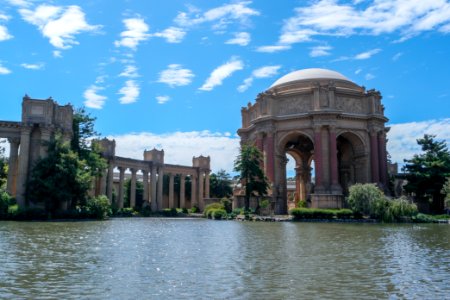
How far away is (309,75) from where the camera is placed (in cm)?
5528

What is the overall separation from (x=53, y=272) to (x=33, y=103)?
33.8m

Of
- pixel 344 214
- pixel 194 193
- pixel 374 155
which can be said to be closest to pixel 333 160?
pixel 374 155

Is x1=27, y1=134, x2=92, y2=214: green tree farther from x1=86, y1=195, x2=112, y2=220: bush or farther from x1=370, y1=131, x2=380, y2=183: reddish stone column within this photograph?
x1=370, y1=131, x2=380, y2=183: reddish stone column

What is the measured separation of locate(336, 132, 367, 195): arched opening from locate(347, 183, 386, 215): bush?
15799 mm

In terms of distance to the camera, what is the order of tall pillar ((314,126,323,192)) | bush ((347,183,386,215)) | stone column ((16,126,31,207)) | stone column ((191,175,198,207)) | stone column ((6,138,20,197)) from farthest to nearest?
Result: stone column ((191,175,198,207))
tall pillar ((314,126,323,192))
stone column ((6,138,20,197))
stone column ((16,126,31,207))
bush ((347,183,386,215))

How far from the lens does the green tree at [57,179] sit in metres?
36.1

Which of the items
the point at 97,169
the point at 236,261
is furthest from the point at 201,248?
the point at 97,169

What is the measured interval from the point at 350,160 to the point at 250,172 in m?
20.4

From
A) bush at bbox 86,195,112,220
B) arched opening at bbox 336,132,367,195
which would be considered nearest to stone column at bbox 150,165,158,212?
bush at bbox 86,195,112,220

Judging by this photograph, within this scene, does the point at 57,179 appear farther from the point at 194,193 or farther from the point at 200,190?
the point at 194,193

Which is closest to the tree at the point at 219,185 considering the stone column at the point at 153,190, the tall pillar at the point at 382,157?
the stone column at the point at 153,190

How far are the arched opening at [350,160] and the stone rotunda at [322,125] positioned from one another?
0.13 metres

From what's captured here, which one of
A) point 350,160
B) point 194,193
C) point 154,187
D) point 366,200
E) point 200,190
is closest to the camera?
point 366,200

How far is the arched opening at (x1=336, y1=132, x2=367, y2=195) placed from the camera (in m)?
54.8
